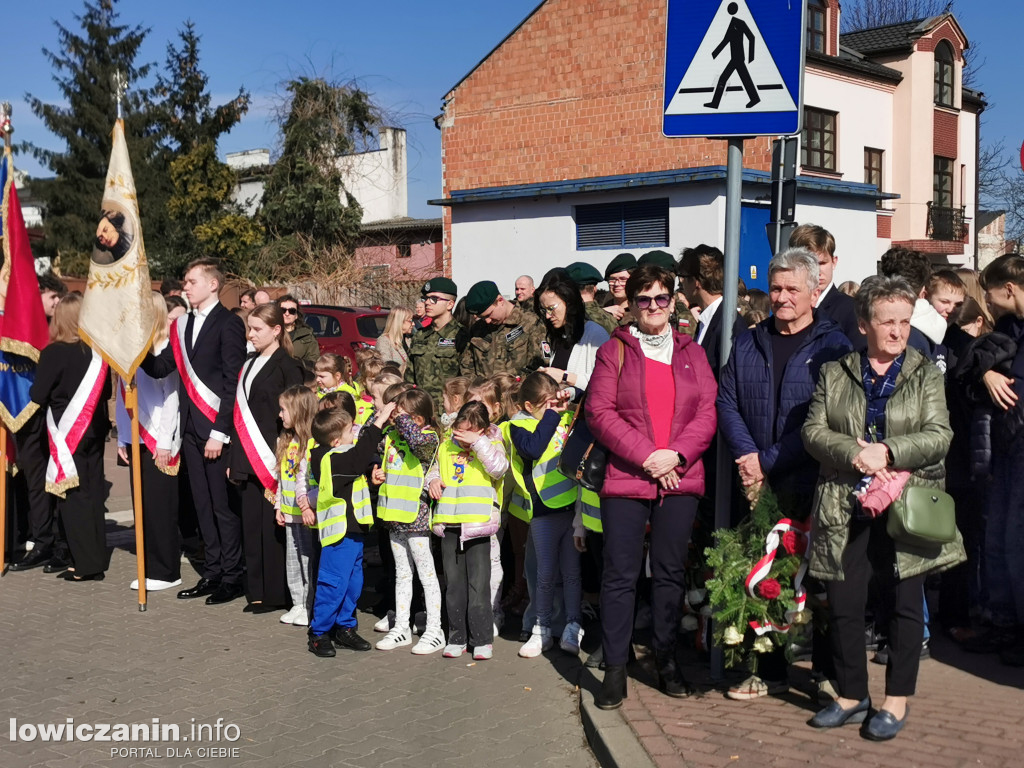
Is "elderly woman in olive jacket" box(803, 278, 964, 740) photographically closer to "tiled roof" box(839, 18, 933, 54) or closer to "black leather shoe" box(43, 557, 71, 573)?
"black leather shoe" box(43, 557, 71, 573)

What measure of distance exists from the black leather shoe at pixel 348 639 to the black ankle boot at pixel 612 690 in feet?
6.27

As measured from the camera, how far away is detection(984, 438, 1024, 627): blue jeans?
5902 millimetres

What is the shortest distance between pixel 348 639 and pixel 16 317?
183 inches

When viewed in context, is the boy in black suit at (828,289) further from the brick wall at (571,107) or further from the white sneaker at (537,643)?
the brick wall at (571,107)

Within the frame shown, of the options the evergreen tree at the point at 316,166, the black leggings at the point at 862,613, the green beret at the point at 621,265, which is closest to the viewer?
the black leggings at the point at 862,613

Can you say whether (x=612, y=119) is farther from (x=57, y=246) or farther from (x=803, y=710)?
(x=57, y=246)

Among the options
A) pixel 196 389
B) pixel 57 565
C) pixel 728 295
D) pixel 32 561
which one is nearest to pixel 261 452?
pixel 196 389

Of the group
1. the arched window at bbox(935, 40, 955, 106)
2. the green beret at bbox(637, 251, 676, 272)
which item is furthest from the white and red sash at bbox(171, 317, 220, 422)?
the arched window at bbox(935, 40, 955, 106)

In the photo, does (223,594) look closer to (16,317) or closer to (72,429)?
(72,429)

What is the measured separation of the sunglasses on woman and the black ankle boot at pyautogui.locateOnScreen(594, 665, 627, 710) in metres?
1.83

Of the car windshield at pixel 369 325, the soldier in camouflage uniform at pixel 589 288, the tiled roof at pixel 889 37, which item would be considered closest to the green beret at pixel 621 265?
the soldier in camouflage uniform at pixel 589 288

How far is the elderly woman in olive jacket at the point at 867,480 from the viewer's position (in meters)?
4.79

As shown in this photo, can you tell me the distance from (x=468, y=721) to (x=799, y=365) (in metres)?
2.43

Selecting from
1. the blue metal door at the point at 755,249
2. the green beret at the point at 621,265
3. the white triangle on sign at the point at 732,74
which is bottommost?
the green beret at the point at 621,265
